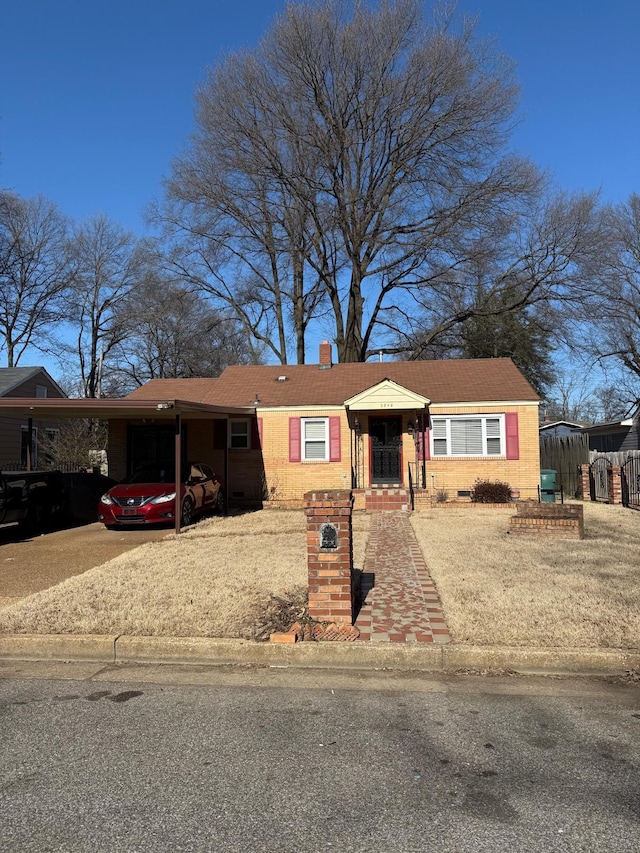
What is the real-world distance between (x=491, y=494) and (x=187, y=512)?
8.41m

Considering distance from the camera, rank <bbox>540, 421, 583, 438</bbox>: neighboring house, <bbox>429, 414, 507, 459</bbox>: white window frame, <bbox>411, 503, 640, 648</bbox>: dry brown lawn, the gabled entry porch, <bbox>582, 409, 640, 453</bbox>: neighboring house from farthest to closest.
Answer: <bbox>540, 421, 583, 438</bbox>: neighboring house
<bbox>582, 409, 640, 453</bbox>: neighboring house
the gabled entry porch
<bbox>429, 414, 507, 459</bbox>: white window frame
<bbox>411, 503, 640, 648</bbox>: dry brown lawn

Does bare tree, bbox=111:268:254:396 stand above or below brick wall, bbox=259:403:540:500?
above

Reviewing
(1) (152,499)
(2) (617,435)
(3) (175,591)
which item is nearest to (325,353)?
(1) (152,499)

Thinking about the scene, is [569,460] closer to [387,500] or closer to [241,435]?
[387,500]

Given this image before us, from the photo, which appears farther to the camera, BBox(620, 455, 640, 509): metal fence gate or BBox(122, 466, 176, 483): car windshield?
BBox(620, 455, 640, 509): metal fence gate

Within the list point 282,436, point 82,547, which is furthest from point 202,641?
point 282,436

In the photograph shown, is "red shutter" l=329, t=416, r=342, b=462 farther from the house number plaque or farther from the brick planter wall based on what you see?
the house number plaque

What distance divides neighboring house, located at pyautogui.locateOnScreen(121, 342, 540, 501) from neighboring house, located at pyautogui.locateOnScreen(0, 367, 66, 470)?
981 centimetres

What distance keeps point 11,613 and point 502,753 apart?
5046 millimetres

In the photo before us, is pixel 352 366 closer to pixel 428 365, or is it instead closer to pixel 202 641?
pixel 428 365

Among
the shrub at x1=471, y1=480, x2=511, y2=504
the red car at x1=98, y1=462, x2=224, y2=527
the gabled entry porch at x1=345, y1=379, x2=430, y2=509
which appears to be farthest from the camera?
the gabled entry porch at x1=345, y1=379, x2=430, y2=509

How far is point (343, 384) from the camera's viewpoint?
65.7 feet

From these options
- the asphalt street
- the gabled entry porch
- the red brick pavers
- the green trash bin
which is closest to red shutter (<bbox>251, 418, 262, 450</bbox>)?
the gabled entry porch

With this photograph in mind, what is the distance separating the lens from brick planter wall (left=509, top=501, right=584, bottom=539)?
34.3ft
